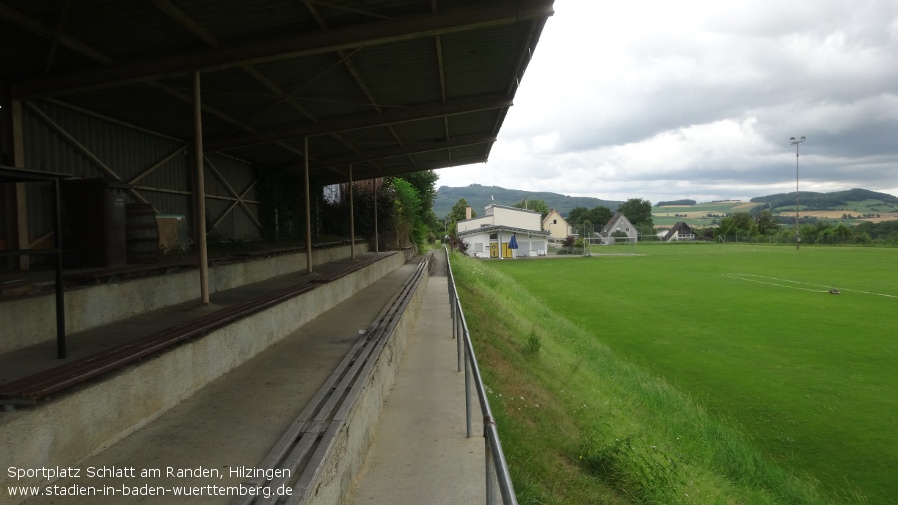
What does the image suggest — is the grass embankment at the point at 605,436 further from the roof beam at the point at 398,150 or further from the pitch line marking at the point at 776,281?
the pitch line marking at the point at 776,281

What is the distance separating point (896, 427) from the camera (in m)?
11.6

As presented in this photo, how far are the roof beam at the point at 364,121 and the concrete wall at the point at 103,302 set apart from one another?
3313mm

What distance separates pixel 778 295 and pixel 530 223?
45.4 meters

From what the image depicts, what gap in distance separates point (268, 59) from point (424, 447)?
609 cm

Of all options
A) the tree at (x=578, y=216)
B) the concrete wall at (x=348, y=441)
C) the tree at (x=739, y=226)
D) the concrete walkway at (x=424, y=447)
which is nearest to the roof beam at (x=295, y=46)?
the concrete wall at (x=348, y=441)

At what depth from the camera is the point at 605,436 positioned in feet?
27.0

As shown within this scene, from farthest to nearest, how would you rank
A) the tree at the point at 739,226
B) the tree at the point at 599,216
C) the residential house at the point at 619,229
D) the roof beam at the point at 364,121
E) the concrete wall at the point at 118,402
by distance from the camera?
the tree at the point at 599,216, the residential house at the point at 619,229, the tree at the point at 739,226, the roof beam at the point at 364,121, the concrete wall at the point at 118,402

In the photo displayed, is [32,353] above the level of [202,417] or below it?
above

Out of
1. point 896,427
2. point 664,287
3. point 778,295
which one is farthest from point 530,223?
point 896,427

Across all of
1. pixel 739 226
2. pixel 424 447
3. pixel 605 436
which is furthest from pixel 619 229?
pixel 424 447

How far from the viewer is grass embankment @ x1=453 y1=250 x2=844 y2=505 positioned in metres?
6.36

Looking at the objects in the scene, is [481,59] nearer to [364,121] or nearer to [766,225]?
[364,121]

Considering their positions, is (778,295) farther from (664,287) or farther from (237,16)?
(237,16)

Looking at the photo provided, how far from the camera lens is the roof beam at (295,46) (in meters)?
7.98
